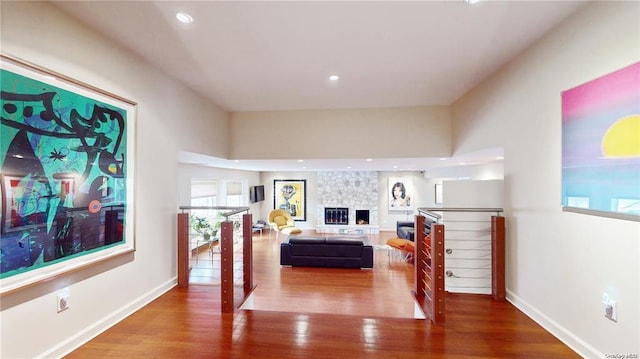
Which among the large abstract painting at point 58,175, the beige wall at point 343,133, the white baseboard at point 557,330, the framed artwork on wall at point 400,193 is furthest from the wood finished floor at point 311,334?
the framed artwork on wall at point 400,193

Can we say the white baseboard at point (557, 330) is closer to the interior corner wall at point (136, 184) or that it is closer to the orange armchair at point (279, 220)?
the interior corner wall at point (136, 184)

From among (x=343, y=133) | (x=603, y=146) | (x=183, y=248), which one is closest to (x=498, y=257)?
(x=603, y=146)

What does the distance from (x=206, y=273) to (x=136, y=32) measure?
398cm

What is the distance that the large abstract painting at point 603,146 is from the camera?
1474 mm

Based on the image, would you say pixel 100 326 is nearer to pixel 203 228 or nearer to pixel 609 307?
pixel 609 307

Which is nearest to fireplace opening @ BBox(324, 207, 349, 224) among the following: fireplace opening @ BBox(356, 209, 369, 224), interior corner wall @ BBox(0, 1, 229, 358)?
fireplace opening @ BBox(356, 209, 369, 224)

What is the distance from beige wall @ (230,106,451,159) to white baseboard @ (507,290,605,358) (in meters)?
2.37

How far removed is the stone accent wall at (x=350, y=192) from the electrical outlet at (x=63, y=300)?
875 centimetres

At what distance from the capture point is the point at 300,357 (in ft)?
6.33

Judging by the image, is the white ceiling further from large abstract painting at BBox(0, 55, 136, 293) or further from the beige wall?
the beige wall

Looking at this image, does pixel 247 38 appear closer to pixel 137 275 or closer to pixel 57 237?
pixel 57 237

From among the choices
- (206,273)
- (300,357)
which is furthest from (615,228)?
(206,273)

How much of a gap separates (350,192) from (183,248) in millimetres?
7768

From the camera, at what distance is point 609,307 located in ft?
5.42
